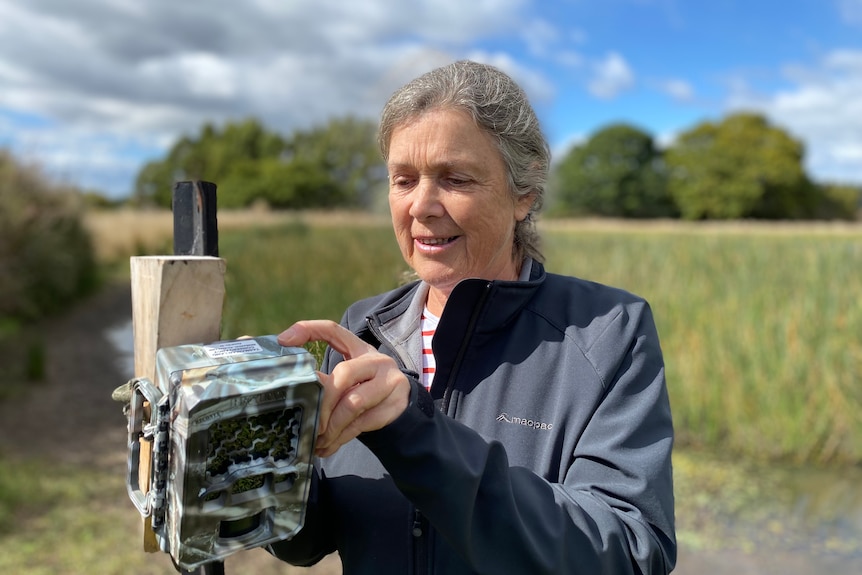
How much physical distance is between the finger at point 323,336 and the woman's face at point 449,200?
466 mm

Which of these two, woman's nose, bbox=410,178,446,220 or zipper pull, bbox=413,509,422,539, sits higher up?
woman's nose, bbox=410,178,446,220

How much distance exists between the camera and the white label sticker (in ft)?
2.84

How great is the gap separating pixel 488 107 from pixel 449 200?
22 cm

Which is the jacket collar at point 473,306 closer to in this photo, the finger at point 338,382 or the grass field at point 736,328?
the finger at point 338,382

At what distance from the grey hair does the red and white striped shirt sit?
1.20 ft

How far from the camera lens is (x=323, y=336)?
995 mm

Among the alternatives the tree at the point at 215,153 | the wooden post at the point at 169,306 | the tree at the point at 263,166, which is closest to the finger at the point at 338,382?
the wooden post at the point at 169,306

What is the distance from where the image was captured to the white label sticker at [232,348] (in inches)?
34.1

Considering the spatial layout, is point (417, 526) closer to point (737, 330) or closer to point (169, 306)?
point (169, 306)

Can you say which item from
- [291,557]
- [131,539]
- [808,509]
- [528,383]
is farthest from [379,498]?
[808,509]

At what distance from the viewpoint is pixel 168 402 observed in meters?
0.83

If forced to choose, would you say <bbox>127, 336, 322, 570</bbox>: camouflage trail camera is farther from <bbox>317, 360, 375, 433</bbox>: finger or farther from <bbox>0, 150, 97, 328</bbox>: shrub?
<bbox>0, 150, 97, 328</bbox>: shrub

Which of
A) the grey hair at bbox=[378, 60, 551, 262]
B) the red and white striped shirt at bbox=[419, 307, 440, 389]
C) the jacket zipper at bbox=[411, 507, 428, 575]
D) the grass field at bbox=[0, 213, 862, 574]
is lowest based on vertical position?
the grass field at bbox=[0, 213, 862, 574]

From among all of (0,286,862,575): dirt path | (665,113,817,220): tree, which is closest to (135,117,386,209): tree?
(0,286,862,575): dirt path
